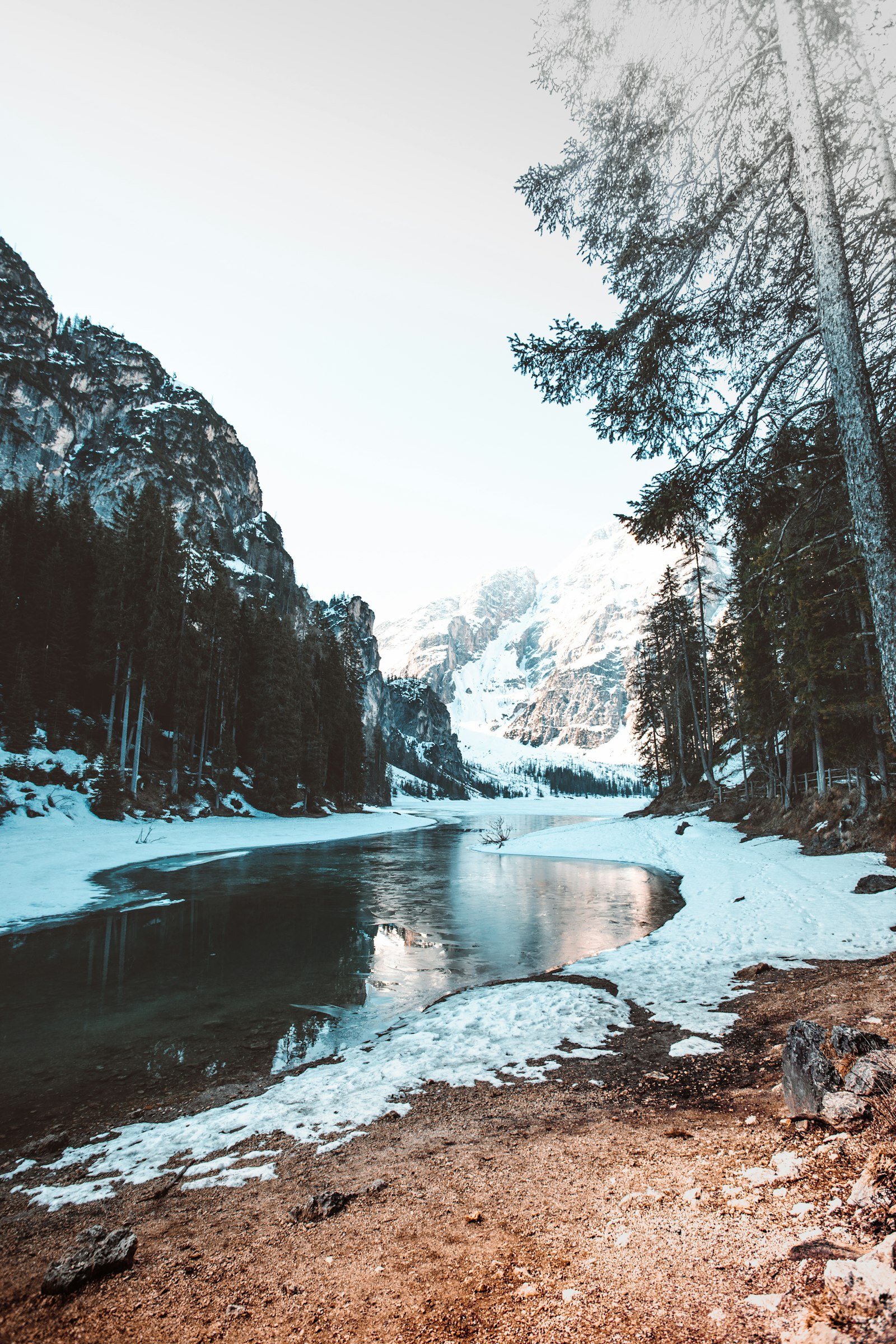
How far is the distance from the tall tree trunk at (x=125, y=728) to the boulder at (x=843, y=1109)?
115ft

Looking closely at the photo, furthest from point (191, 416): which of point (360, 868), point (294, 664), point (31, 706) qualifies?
point (360, 868)

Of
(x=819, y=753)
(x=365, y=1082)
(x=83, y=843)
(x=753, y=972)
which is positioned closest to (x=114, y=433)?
(x=83, y=843)

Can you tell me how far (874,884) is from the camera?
11406mm

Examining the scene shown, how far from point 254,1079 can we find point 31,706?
29.9m

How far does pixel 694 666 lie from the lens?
46.6m

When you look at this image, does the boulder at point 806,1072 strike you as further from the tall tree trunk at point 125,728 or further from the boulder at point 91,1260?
the tall tree trunk at point 125,728

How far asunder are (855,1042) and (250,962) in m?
9.57

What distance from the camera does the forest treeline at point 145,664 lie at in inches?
1278

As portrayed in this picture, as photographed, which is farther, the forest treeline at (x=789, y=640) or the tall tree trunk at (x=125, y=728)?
the tall tree trunk at (x=125, y=728)

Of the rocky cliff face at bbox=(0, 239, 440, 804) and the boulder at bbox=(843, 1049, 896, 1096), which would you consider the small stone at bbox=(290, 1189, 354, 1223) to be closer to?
the boulder at bbox=(843, 1049, 896, 1096)

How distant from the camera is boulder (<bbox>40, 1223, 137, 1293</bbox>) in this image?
2.60 meters

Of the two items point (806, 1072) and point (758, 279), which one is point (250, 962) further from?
point (758, 279)

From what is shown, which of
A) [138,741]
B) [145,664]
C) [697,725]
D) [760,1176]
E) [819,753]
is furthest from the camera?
[697,725]

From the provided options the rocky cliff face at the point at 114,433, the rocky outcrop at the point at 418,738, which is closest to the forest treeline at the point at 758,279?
the rocky cliff face at the point at 114,433
